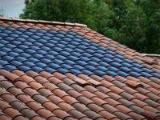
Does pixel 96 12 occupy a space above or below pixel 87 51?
below

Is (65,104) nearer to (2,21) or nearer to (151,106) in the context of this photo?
(151,106)

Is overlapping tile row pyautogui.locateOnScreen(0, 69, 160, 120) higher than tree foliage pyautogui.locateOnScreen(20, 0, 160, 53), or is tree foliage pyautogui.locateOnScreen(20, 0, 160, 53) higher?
overlapping tile row pyautogui.locateOnScreen(0, 69, 160, 120)

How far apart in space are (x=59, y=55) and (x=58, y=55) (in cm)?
3

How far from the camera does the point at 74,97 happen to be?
23.5 feet

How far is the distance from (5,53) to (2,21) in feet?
7.06

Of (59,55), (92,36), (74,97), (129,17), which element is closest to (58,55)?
(59,55)

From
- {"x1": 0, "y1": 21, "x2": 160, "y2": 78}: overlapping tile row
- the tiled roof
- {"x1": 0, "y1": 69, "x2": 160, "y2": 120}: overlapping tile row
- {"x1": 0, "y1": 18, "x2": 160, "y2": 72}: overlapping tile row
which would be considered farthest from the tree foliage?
{"x1": 0, "y1": 69, "x2": 160, "y2": 120}: overlapping tile row

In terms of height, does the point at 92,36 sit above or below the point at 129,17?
above

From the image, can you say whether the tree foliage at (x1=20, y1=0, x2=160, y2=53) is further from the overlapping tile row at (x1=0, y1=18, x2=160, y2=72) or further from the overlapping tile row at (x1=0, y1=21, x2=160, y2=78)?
the overlapping tile row at (x1=0, y1=21, x2=160, y2=78)

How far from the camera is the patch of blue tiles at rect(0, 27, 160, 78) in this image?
819cm

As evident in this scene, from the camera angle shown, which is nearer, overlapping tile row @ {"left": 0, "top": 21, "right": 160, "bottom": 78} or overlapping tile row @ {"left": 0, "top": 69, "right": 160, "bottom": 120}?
overlapping tile row @ {"left": 0, "top": 69, "right": 160, "bottom": 120}

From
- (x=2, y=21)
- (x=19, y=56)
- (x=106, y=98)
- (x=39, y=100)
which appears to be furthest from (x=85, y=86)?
(x=2, y=21)

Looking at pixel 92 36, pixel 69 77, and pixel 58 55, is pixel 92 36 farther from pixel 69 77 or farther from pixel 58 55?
pixel 69 77

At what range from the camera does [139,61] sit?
9.73 m
